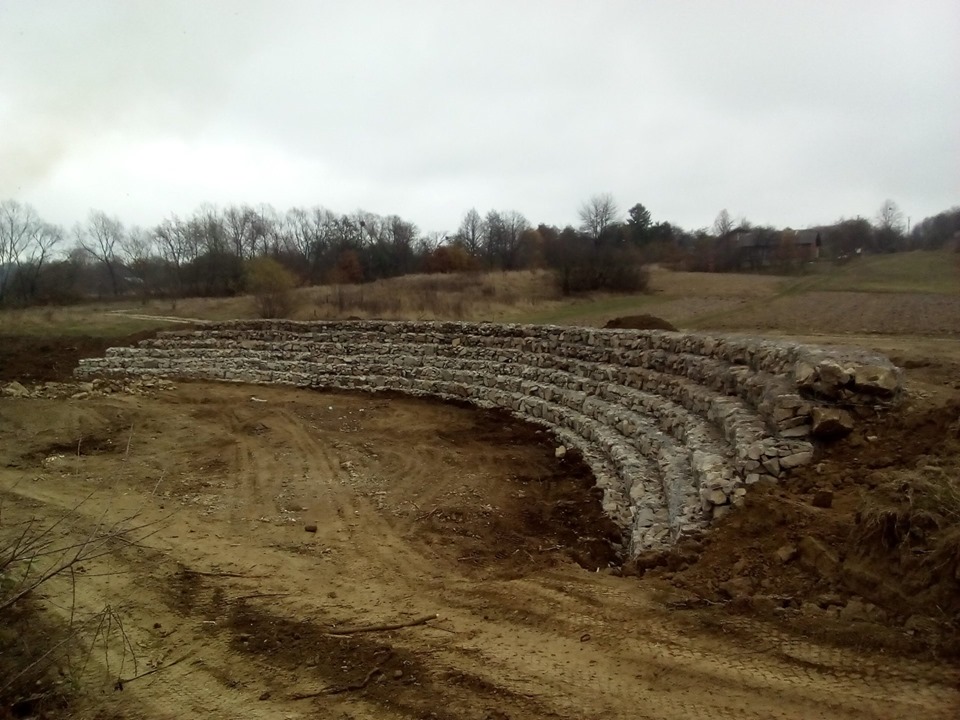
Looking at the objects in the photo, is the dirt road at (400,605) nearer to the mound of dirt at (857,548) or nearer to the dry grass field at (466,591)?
the dry grass field at (466,591)

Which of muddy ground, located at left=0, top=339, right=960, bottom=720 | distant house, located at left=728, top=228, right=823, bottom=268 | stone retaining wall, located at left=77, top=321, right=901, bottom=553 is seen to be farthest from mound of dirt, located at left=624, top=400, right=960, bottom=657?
distant house, located at left=728, top=228, right=823, bottom=268

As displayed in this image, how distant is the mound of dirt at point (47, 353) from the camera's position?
18203mm

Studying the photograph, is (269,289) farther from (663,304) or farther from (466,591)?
(466,591)

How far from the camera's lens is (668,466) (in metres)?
6.82

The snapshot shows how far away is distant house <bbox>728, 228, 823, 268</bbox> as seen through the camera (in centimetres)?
5194

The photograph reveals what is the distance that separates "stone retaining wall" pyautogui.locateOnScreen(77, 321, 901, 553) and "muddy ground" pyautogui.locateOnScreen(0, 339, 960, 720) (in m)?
Answer: 0.38

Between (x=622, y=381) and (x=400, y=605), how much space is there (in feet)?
22.5

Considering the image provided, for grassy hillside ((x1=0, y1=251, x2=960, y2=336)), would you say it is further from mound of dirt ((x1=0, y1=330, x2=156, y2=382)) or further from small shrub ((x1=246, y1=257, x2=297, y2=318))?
mound of dirt ((x1=0, y1=330, x2=156, y2=382))

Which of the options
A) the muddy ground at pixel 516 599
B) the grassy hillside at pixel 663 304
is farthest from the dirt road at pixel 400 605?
the grassy hillside at pixel 663 304

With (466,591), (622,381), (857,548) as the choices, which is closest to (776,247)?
(622,381)

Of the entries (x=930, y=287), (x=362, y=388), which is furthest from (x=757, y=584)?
(x=930, y=287)

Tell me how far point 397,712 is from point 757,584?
2558 mm

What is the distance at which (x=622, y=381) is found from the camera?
35.2 ft

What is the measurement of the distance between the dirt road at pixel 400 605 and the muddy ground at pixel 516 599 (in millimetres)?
20
